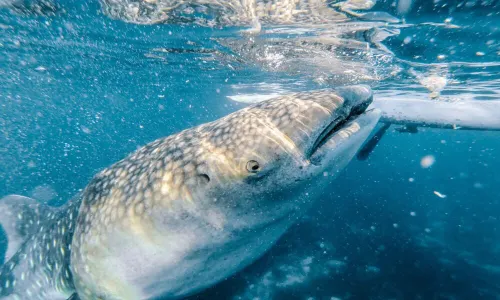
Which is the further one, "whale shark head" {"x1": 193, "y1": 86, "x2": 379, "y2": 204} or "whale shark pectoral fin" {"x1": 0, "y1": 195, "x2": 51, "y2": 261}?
"whale shark pectoral fin" {"x1": 0, "y1": 195, "x2": 51, "y2": 261}

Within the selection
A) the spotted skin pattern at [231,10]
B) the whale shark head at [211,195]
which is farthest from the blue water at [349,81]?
the whale shark head at [211,195]

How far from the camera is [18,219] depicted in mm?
4059

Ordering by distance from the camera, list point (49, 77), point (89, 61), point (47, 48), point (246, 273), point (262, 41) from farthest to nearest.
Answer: point (49, 77) → point (89, 61) → point (47, 48) → point (262, 41) → point (246, 273)

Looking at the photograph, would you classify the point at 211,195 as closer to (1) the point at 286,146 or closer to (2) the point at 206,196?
(2) the point at 206,196

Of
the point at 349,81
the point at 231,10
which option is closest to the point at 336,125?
the point at 231,10

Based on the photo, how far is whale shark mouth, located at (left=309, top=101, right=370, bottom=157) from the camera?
7.23 feet

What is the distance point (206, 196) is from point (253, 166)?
1.59 feet

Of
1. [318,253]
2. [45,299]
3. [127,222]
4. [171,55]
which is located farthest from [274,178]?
[171,55]

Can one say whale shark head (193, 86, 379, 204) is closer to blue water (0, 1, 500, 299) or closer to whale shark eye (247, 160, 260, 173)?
whale shark eye (247, 160, 260, 173)

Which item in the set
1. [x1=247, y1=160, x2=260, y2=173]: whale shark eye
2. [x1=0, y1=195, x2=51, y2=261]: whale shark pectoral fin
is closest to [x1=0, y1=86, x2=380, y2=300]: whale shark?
[x1=247, y1=160, x2=260, y2=173]: whale shark eye

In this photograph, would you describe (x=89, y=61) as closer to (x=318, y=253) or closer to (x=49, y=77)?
(x=49, y=77)

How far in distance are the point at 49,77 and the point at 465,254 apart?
25.2m

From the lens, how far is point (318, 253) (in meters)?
6.71

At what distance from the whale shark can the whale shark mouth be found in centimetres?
1
